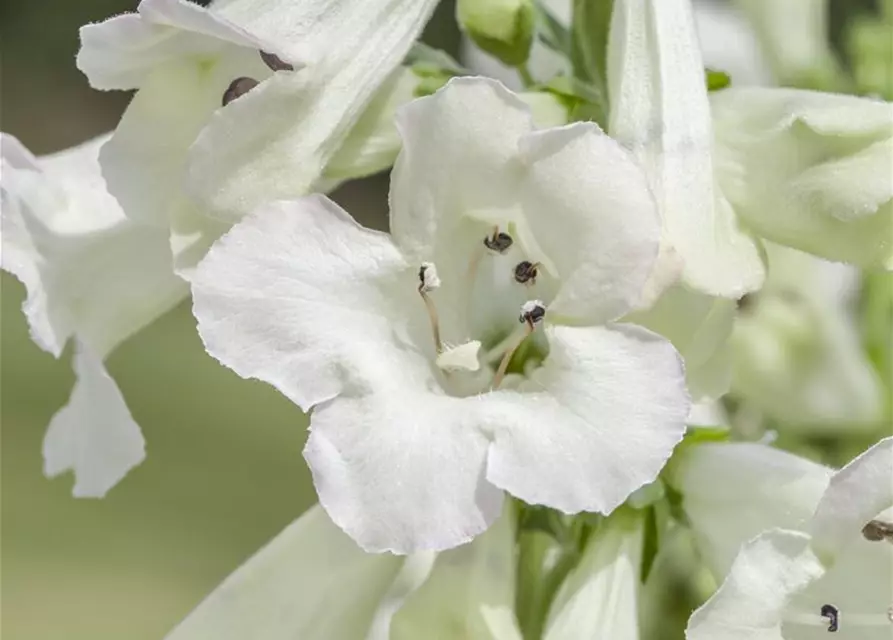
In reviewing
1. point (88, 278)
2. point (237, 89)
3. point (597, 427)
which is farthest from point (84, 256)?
point (597, 427)

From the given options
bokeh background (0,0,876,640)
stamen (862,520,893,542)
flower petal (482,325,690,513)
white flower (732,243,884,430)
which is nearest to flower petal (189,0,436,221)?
flower petal (482,325,690,513)

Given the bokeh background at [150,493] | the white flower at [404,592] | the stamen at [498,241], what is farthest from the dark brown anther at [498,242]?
the bokeh background at [150,493]

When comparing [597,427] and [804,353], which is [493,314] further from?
[804,353]

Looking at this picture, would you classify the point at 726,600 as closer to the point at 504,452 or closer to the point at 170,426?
the point at 504,452

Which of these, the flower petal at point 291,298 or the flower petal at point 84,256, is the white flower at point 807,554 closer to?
the flower petal at point 291,298

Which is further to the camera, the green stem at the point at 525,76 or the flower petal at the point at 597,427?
the green stem at the point at 525,76

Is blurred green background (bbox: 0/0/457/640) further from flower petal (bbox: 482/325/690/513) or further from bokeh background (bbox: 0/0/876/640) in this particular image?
flower petal (bbox: 482/325/690/513)

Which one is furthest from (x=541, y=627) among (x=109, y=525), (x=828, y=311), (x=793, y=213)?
(x=109, y=525)
